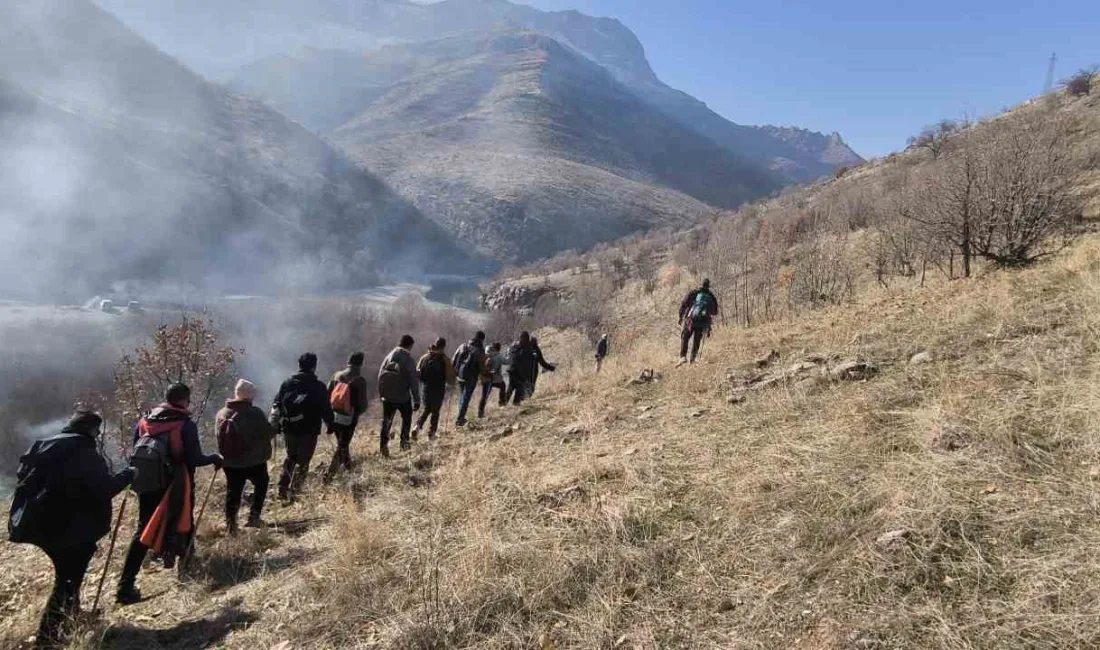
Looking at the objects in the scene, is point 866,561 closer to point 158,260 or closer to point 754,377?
point 754,377

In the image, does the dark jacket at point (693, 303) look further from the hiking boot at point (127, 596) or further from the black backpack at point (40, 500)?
the black backpack at point (40, 500)

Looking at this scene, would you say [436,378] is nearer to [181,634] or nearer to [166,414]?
[166,414]

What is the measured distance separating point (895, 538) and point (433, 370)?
6.41 metres

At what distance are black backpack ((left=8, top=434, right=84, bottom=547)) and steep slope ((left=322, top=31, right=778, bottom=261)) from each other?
8550 centimetres

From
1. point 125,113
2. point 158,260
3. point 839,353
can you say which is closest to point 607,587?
point 839,353

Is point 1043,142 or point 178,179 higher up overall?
point 178,179

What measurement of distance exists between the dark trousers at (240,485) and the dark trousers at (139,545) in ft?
2.70

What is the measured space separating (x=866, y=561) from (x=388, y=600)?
269 cm

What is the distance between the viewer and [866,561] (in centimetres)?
296

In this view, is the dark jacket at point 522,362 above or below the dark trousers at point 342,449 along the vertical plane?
above

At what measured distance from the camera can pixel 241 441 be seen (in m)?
5.13

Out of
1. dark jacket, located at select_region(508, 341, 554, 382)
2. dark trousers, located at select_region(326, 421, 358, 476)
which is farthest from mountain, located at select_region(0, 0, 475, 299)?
dark trousers, located at select_region(326, 421, 358, 476)

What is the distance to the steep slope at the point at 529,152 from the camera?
9525cm

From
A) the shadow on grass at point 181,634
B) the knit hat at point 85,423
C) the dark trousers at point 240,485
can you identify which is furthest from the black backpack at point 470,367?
the knit hat at point 85,423
